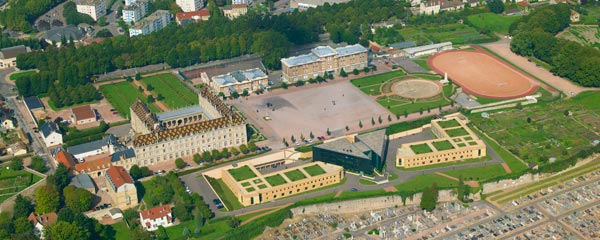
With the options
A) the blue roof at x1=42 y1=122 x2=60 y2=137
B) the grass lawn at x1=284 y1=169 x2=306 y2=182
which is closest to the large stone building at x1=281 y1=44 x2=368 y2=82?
the grass lawn at x1=284 y1=169 x2=306 y2=182

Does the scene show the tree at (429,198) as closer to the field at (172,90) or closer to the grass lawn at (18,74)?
the field at (172,90)

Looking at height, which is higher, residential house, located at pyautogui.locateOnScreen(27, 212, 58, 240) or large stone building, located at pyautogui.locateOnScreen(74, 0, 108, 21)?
large stone building, located at pyautogui.locateOnScreen(74, 0, 108, 21)

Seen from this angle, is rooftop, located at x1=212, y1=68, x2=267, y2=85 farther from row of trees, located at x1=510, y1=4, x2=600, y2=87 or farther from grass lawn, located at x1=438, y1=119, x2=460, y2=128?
row of trees, located at x1=510, y1=4, x2=600, y2=87

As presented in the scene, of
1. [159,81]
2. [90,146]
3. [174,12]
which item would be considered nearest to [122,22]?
[174,12]

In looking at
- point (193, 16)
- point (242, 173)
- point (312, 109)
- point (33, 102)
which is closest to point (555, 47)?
point (312, 109)

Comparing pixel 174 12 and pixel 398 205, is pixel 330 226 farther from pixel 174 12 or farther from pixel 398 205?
pixel 174 12

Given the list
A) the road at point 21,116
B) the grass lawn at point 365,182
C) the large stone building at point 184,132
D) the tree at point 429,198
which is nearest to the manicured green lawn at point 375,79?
the large stone building at point 184,132

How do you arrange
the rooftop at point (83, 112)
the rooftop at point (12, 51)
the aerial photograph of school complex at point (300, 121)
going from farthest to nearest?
the rooftop at point (12, 51), the rooftop at point (83, 112), the aerial photograph of school complex at point (300, 121)

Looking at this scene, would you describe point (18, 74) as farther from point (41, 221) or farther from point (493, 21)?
point (493, 21)
